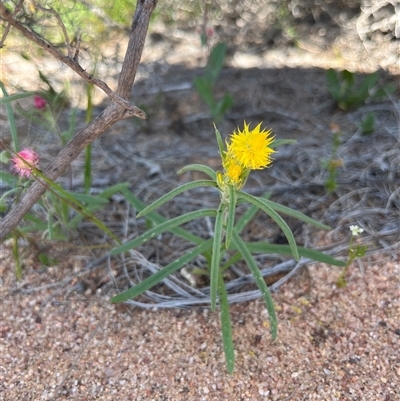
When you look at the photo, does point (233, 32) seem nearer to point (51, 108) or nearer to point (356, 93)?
point (356, 93)

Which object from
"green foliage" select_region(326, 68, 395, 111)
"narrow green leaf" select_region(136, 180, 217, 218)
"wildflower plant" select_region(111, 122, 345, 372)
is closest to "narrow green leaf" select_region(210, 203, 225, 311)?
"wildflower plant" select_region(111, 122, 345, 372)

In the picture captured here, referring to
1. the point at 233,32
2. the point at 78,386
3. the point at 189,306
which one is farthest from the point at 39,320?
the point at 233,32

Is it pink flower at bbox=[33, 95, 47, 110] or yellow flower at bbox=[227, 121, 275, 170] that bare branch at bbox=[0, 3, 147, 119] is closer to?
yellow flower at bbox=[227, 121, 275, 170]

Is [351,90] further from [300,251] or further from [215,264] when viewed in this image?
[215,264]

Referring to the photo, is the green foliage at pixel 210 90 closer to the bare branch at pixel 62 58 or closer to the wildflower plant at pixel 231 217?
the wildflower plant at pixel 231 217

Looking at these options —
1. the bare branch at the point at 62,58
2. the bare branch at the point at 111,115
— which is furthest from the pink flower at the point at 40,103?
the bare branch at the point at 62,58

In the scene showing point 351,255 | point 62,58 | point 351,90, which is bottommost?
point 351,255

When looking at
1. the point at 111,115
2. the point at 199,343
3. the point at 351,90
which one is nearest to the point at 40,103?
the point at 111,115
